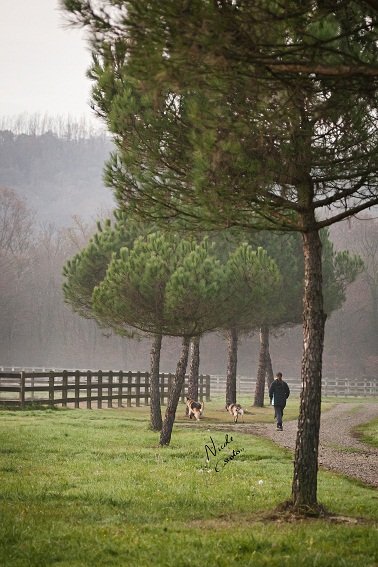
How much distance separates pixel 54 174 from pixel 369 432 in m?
87.0

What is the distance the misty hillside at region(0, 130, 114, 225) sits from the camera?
10019 cm

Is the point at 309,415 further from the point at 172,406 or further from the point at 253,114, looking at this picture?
the point at 172,406

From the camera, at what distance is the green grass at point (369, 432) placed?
22.2 meters

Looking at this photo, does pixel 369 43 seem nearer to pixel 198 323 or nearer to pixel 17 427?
pixel 198 323

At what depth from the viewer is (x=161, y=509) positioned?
10.2 metres

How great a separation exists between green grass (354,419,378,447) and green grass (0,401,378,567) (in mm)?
4324

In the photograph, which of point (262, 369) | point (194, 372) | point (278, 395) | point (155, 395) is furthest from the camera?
point (262, 369)

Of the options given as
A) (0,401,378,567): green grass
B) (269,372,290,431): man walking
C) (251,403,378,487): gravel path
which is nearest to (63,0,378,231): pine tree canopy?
(0,401,378,567): green grass

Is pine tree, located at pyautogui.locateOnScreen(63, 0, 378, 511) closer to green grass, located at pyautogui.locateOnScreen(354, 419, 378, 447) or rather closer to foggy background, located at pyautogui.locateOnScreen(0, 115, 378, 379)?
green grass, located at pyautogui.locateOnScreen(354, 419, 378, 447)

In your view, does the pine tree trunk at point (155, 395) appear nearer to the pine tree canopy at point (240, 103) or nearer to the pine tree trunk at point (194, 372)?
the pine tree trunk at point (194, 372)

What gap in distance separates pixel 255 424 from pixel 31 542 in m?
21.0

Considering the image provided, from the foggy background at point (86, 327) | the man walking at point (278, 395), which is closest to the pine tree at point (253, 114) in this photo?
the man walking at point (278, 395)

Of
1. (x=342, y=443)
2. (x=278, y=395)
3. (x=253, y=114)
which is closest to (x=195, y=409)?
(x=278, y=395)

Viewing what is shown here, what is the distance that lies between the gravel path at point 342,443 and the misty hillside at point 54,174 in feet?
226
